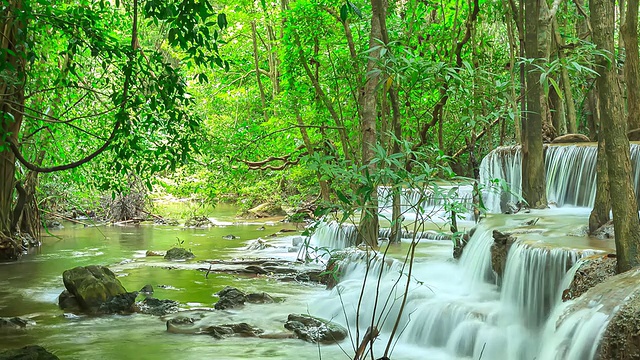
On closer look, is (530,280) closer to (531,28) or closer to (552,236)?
(552,236)

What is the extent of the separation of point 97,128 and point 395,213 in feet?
20.7

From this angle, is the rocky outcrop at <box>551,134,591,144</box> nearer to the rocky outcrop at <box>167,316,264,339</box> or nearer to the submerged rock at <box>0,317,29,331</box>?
the rocky outcrop at <box>167,316,264,339</box>

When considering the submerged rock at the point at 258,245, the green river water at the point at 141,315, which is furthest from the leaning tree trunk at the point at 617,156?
the submerged rock at the point at 258,245

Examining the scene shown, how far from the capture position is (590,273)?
702 centimetres

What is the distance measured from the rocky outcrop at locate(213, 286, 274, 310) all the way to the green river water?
8.1 inches

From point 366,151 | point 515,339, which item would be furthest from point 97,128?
point 515,339

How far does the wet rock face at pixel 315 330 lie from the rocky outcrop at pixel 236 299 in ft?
4.93

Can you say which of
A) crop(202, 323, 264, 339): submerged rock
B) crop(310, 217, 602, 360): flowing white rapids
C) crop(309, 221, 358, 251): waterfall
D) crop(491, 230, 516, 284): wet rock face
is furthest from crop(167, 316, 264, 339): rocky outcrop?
crop(309, 221, 358, 251): waterfall

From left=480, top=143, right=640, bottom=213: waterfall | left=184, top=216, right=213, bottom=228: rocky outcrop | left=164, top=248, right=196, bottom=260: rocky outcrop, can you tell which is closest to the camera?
left=480, top=143, right=640, bottom=213: waterfall

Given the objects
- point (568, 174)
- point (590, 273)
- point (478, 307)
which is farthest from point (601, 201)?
point (568, 174)

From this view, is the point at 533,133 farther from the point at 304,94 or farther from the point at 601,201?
the point at 304,94

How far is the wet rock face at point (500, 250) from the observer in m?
9.20

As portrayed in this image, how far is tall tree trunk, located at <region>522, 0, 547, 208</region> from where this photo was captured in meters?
12.3

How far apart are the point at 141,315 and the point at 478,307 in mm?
4998
